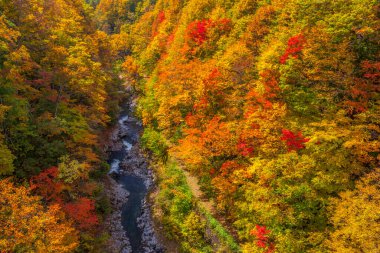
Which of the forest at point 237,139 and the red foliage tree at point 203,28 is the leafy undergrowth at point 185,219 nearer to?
the forest at point 237,139

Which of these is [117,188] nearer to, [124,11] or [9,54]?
[9,54]

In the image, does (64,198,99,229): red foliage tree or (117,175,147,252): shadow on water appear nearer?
(64,198,99,229): red foliage tree

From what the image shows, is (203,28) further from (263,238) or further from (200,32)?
(263,238)

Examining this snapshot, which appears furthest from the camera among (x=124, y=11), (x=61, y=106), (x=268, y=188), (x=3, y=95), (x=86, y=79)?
(x=124, y=11)

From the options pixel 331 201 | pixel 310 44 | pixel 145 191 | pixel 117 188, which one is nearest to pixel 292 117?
pixel 310 44

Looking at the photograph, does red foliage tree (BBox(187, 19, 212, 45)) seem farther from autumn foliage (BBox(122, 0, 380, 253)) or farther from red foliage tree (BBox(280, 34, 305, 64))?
red foliage tree (BBox(280, 34, 305, 64))

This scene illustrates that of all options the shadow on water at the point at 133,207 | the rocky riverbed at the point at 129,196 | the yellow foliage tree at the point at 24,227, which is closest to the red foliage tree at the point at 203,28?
the rocky riverbed at the point at 129,196

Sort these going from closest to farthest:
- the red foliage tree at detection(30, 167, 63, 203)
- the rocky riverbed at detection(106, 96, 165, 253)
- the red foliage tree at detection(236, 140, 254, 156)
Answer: the red foliage tree at detection(30, 167, 63, 203)
the red foliage tree at detection(236, 140, 254, 156)
the rocky riverbed at detection(106, 96, 165, 253)

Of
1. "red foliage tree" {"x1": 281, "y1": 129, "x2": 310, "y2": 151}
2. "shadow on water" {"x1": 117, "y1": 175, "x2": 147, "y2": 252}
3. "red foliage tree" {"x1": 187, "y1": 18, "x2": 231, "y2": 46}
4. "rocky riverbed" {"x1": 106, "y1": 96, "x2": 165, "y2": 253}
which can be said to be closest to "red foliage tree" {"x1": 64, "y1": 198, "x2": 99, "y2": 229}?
"rocky riverbed" {"x1": 106, "y1": 96, "x2": 165, "y2": 253}
